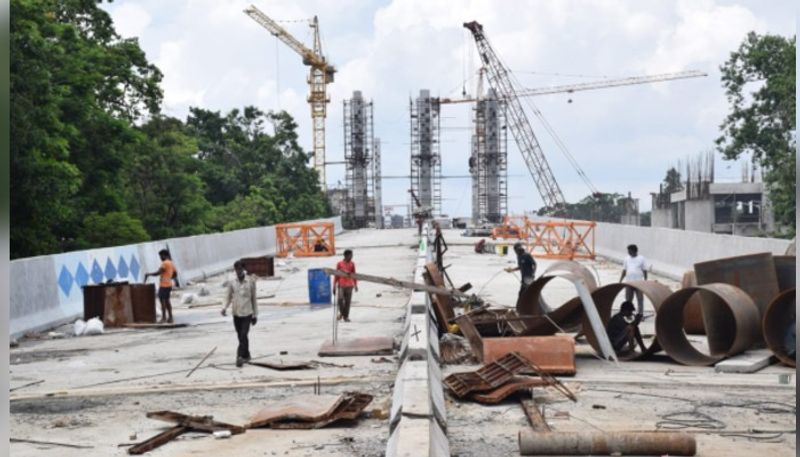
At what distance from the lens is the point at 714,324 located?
1702cm

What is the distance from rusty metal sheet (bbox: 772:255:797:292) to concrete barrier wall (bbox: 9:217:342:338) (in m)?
13.8

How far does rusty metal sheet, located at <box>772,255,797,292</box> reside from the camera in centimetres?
1778

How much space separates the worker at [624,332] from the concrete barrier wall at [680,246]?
311 inches

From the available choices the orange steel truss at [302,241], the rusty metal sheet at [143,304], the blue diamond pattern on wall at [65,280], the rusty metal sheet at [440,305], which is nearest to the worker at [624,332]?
the rusty metal sheet at [440,305]

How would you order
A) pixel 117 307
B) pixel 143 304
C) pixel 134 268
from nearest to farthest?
pixel 117 307, pixel 143 304, pixel 134 268

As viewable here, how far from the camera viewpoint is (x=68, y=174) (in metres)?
35.9

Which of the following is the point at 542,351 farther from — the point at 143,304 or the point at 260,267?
the point at 260,267

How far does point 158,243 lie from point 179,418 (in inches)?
874

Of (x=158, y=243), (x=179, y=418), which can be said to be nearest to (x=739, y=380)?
(x=179, y=418)

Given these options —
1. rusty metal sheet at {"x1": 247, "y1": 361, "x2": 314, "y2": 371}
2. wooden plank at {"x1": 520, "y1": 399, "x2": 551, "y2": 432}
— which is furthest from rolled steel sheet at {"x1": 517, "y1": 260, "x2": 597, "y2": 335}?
wooden plank at {"x1": 520, "y1": 399, "x2": 551, "y2": 432}

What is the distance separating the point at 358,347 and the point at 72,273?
993cm

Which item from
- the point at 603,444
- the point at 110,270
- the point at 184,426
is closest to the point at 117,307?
the point at 110,270

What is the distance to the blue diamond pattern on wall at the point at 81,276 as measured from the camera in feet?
82.4

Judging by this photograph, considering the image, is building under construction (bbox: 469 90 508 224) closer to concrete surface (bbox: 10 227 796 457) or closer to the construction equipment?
the construction equipment
